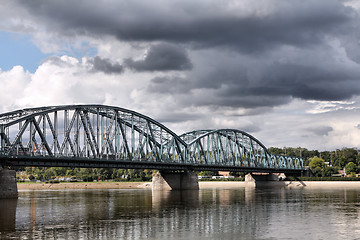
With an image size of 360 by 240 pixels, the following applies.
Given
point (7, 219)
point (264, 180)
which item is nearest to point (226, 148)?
point (264, 180)

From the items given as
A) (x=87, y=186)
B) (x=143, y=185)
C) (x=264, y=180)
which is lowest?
(x=87, y=186)

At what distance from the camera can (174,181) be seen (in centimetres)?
13038

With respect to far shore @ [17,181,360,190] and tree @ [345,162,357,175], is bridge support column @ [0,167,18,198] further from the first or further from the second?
tree @ [345,162,357,175]

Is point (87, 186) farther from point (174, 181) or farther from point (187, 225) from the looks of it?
point (187, 225)

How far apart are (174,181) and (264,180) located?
6207cm

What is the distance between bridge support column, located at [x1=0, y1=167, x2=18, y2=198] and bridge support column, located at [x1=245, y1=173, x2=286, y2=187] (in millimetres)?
108029

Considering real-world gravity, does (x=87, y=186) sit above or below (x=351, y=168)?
below

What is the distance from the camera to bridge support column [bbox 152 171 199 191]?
128 metres

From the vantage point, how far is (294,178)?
7298 inches

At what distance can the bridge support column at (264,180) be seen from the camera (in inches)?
6944

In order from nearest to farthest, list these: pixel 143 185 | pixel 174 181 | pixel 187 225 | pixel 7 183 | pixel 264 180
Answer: pixel 187 225, pixel 7 183, pixel 174 181, pixel 143 185, pixel 264 180

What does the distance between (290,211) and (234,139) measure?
111460 mm

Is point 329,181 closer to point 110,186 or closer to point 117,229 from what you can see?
point 110,186

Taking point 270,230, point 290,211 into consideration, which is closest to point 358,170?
point 290,211
